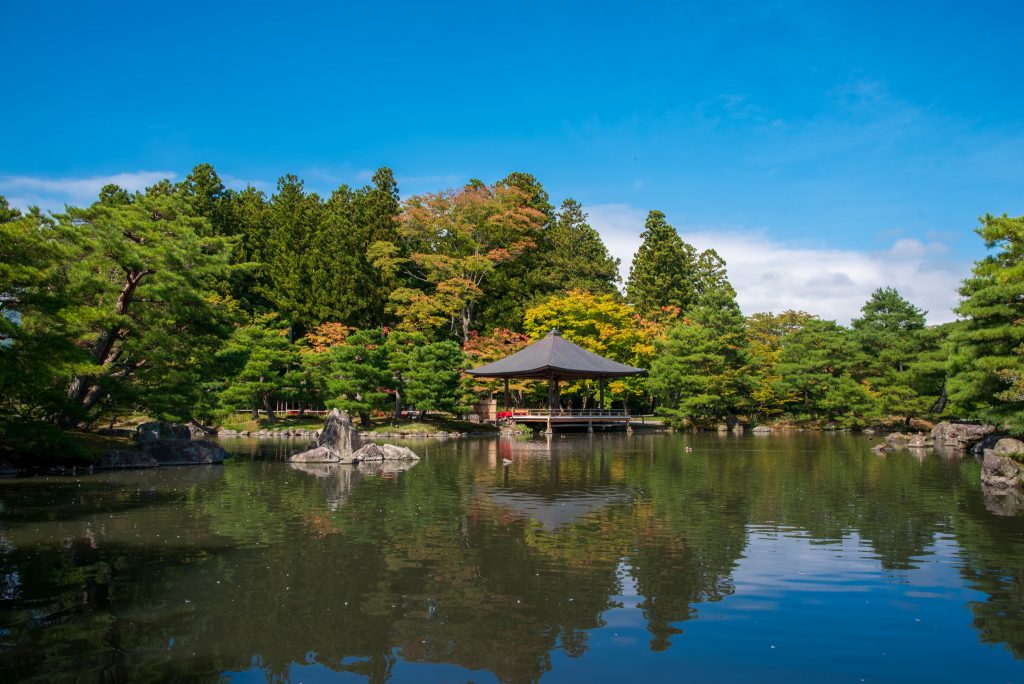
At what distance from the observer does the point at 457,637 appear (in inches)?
238

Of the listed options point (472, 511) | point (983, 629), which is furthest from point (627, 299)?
point (983, 629)

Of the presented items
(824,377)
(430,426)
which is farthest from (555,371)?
(824,377)

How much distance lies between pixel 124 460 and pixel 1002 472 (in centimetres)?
2250

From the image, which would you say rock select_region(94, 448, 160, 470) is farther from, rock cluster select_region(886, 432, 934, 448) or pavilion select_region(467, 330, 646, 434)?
rock cluster select_region(886, 432, 934, 448)

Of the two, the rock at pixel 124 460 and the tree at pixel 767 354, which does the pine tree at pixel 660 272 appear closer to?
the tree at pixel 767 354

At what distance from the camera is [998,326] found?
19.0 metres

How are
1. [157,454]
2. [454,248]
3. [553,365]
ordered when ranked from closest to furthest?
[157,454]
[553,365]
[454,248]

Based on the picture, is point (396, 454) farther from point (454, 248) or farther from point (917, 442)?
point (454, 248)

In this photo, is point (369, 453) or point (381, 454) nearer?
point (369, 453)

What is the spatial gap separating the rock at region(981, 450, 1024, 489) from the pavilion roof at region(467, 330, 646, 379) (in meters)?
19.9

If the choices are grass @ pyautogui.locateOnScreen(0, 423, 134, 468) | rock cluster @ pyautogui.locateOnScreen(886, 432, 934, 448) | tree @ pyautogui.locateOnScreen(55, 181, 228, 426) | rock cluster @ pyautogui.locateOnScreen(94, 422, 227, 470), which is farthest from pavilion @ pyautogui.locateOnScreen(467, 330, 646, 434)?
grass @ pyautogui.locateOnScreen(0, 423, 134, 468)

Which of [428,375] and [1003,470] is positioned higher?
[428,375]

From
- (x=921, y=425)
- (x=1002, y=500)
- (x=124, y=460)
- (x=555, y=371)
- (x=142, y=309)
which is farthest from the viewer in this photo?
(x=921, y=425)

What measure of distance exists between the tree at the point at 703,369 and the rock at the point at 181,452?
25.4 m
